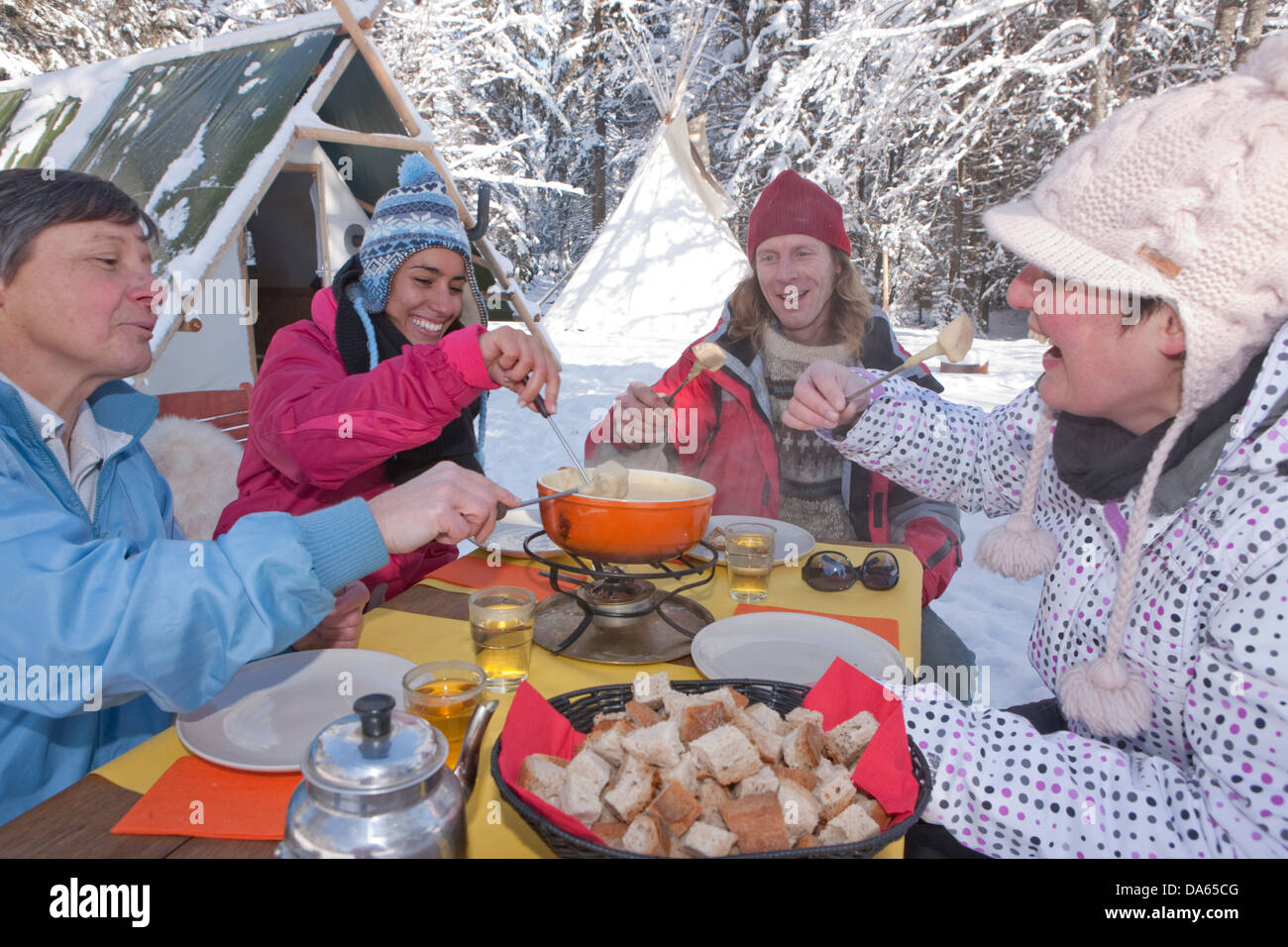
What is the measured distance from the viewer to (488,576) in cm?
214

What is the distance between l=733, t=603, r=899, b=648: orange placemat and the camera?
175cm

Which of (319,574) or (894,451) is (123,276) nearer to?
(319,574)

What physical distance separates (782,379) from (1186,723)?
247cm

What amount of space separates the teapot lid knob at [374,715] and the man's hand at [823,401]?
157cm

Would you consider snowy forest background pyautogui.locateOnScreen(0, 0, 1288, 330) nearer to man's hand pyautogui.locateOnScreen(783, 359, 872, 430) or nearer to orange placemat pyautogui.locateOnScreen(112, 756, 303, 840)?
A: man's hand pyautogui.locateOnScreen(783, 359, 872, 430)

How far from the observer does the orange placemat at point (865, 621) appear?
1753 millimetres

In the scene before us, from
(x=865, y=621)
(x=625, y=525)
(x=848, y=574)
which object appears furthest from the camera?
(x=848, y=574)

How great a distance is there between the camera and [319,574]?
1.26 meters

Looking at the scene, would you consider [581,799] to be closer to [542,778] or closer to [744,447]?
[542,778]

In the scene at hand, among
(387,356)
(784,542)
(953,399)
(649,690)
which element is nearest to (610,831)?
(649,690)

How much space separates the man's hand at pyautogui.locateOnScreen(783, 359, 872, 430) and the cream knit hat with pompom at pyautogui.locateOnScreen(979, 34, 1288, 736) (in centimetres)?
73
